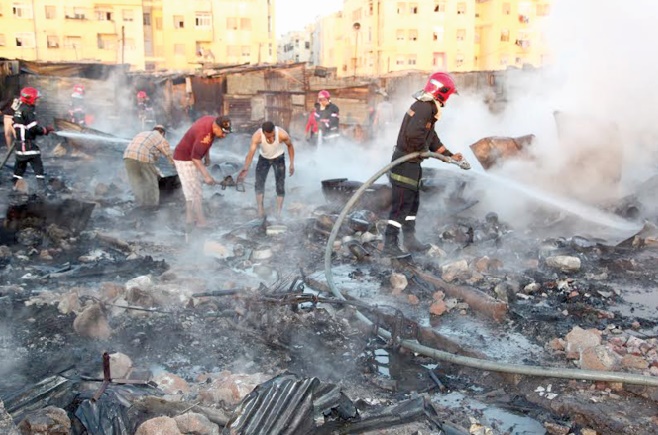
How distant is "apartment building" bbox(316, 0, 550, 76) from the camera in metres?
45.0

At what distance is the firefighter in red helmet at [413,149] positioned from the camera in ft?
19.2

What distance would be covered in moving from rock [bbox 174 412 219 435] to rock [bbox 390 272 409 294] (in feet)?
9.73

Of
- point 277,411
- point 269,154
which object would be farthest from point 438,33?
point 277,411

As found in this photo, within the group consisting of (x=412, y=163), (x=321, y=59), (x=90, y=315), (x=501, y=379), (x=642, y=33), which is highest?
(x=321, y=59)

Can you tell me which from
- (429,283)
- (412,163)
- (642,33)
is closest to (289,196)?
(412,163)

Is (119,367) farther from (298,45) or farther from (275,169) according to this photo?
(298,45)

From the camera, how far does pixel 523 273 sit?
6.04m

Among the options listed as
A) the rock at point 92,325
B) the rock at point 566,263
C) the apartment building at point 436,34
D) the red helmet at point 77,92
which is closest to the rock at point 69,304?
the rock at point 92,325

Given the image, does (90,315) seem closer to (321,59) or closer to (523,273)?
(523,273)

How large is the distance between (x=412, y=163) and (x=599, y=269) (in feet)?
7.35

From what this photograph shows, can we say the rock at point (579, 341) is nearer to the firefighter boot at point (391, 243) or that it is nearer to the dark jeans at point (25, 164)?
the firefighter boot at point (391, 243)

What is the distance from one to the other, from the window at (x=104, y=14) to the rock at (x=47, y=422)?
47019 millimetres

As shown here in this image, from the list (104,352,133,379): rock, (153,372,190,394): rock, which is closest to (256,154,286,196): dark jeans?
(104,352,133,379): rock

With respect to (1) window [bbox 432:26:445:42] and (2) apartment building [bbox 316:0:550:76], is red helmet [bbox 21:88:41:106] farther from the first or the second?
(1) window [bbox 432:26:445:42]
